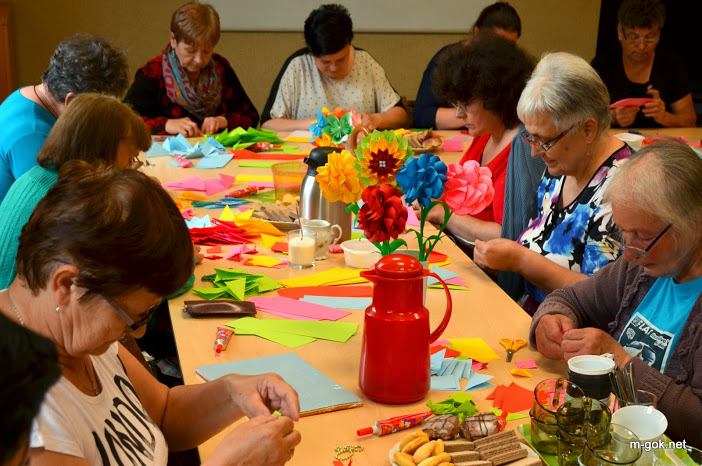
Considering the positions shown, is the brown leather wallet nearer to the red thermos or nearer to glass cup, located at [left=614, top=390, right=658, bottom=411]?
the red thermos

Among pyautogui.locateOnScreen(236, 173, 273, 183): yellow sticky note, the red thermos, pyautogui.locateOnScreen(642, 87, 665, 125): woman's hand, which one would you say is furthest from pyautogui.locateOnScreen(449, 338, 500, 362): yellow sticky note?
pyautogui.locateOnScreen(642, 87, 665, 125): woman's hand

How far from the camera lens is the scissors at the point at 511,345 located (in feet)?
5.61

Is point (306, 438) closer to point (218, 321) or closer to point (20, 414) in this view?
point (218, 321)

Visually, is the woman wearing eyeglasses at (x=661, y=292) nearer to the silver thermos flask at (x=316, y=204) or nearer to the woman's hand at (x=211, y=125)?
the silver thermos flask at (x=316, y=204)

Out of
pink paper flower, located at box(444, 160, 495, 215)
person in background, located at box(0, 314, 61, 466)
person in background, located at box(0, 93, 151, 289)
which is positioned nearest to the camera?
person in background, located at box(0, 314, 61, 466)

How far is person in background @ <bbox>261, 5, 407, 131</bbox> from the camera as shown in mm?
4496

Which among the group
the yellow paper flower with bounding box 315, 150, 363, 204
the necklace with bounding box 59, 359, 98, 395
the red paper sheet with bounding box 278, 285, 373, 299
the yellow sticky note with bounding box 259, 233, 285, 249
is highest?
the yellow paper flower with bounding box 315, 150, 363, 204

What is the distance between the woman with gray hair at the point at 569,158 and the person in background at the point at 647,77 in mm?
2342

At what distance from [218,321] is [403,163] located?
62 cm

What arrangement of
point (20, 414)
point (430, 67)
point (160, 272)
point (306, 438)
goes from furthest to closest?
point (430, 67), point (306, 438), point (160, 272), point (20, 414)

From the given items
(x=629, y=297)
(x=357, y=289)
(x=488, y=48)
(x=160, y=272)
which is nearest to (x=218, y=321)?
(x=357, y=289)

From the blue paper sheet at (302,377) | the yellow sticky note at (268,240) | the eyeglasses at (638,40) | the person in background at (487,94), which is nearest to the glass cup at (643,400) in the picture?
the blue paper sheet at (302,377)

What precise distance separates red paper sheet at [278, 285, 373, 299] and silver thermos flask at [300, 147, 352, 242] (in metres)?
0.35

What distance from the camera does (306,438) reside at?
1370 millimetres
